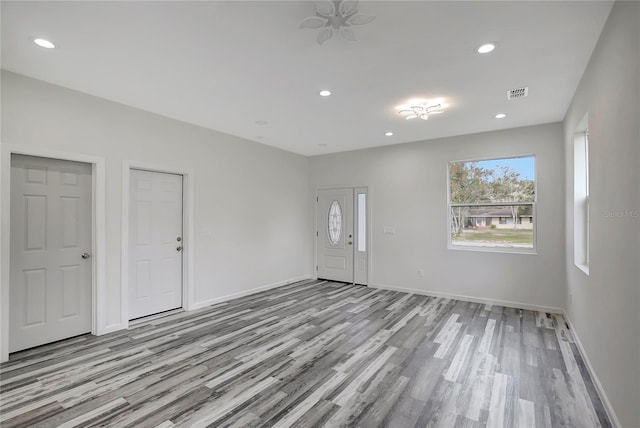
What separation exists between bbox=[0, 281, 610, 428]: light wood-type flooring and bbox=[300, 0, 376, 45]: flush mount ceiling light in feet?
8.93

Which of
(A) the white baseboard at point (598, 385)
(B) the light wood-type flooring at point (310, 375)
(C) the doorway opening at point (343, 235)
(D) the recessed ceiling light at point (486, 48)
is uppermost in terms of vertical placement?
(D) the recessed ceiling light at point (486, 48)

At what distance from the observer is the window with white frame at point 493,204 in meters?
4.71

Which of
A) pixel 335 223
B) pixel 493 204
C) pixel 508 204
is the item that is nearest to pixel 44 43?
pixel 335 223

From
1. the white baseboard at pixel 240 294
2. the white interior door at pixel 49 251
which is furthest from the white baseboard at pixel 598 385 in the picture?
the white interior door at pixel 49 251

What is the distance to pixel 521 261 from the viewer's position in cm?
468

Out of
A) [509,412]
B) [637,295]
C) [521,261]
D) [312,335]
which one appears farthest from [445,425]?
[521,261]

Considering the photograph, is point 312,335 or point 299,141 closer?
point 312,335

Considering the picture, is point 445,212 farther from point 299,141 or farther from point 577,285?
point 299,141

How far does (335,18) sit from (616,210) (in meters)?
2.29

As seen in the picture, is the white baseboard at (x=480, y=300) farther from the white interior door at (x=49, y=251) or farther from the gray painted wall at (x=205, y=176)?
the white interior door at (x=49, y=251)

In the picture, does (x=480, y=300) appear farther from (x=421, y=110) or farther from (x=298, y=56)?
(x=298, y=56)

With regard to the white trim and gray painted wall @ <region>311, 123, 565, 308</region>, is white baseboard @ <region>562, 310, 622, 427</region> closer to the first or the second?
gray painted wall @ <region>311, 123, 565, 308</region>

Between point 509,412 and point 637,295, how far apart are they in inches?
46.9

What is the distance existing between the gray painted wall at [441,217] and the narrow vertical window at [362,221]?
19cm
